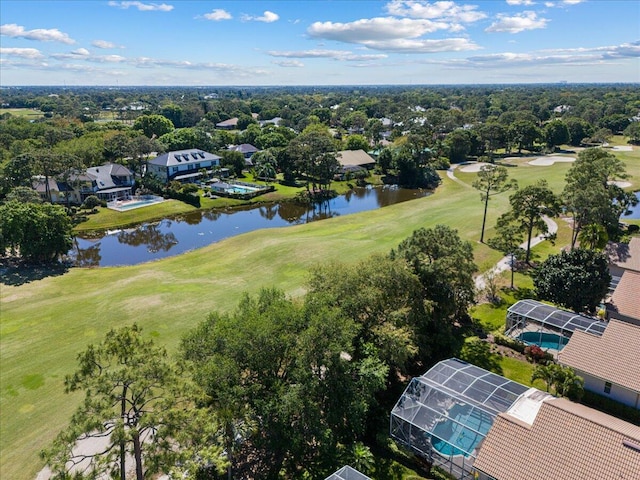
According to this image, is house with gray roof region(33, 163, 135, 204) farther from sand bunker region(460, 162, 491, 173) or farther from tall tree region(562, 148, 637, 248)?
sand bunker region(460, 162, 491, 173)

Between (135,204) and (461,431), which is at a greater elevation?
(461,431)

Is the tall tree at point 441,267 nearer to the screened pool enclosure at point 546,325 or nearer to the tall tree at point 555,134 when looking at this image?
the screened pool enclosure at point 546,325

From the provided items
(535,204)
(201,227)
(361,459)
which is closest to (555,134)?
(535,204)

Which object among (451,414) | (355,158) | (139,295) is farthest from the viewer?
(355,158)

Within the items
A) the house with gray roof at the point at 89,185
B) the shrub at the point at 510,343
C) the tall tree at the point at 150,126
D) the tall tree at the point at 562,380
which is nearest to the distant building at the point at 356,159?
the house with gray roof at the point at 89,185

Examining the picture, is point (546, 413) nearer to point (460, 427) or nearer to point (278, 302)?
point (460, 427)

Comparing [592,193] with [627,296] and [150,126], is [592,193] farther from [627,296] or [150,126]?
[150,126]
